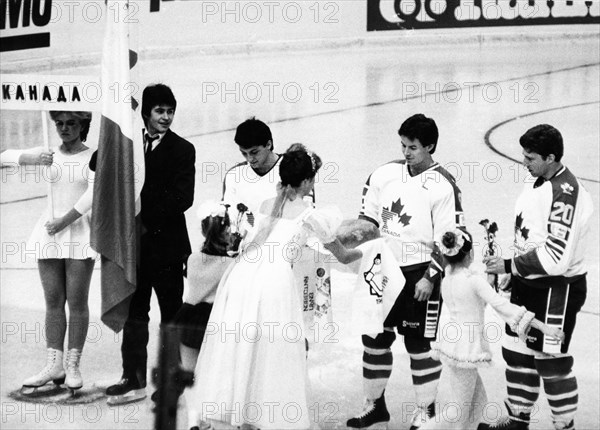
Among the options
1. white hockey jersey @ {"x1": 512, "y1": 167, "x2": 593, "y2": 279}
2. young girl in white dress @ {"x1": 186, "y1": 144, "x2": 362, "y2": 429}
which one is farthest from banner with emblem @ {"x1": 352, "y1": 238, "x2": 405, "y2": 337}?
white hockey jersey @ {"x1": 512, "y1": 167, "x2": 593, "y2": 279}

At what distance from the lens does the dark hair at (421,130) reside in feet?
17.1

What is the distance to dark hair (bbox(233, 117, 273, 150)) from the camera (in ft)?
17.5

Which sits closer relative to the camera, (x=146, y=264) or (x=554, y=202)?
(x=554, y=202)

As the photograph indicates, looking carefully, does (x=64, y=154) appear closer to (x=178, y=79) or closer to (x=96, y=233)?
(x=96, y=233)

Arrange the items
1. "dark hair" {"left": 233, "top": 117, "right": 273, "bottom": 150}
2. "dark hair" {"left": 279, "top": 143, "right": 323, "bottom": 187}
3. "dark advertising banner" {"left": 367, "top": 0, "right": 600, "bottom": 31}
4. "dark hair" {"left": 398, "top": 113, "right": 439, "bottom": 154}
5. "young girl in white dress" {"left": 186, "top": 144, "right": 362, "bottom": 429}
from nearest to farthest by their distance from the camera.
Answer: "young girl in white dress" {"left": 186, "top": 144, "right": 362, "bottom": 429} < "dark hair" {"left": 279, "top": 143, "right": 323, "bottom": 187} < "dark hair" {"left": 398, "top": 113, "right": 439, "bottom": 154} < "dark hair" {"left": 233, "top": 117, "right": 273, "bottom": 150} < "dark advertising banner" {"left": 367, "top": 0, "right": 600, "bottom": 31}

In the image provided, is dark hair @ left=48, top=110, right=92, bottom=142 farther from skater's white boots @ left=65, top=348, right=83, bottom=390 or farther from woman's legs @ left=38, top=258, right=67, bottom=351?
skater's white boots @ left=65, top=348, right=83, bottom=390

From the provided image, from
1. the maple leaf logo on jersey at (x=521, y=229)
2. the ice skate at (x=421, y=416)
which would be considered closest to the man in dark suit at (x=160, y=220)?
the ice skate at (x=421, y=416)

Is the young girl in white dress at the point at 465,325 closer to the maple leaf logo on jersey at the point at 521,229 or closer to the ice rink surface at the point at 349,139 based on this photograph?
the maple leaf logo on jersey at the point at 521,229

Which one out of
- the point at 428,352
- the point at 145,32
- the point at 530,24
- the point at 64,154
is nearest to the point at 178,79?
the point at 145,32

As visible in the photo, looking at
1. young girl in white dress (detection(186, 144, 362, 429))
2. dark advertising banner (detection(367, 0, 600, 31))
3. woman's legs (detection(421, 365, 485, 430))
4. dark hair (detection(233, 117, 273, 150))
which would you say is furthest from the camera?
dark advertising banner (detection(367, 0, 600, 31))

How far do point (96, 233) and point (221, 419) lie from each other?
1337mm

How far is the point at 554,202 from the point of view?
16.5 feet

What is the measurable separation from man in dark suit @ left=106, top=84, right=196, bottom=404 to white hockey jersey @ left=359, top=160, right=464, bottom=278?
37.6 inches

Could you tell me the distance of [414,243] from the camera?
5.33 metres
